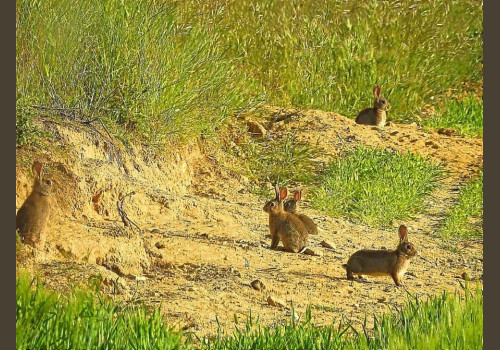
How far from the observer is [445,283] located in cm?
716

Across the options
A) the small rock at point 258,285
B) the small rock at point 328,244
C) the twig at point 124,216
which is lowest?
the small rock at point 258,285

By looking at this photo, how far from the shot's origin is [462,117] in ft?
36.9

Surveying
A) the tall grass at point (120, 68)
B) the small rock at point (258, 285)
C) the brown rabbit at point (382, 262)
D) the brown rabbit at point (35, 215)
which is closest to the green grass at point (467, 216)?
the brown rabbit at point (382, 262)

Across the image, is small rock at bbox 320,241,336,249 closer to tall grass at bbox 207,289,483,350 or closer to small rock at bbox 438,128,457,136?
tall grass at bbox 207,289,483,350

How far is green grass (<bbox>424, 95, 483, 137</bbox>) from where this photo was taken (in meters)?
10.9

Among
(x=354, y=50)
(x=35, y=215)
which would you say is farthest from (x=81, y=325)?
(x=354, y=50)

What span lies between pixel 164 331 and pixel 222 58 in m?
4.15

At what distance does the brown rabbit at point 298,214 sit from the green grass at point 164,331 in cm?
180

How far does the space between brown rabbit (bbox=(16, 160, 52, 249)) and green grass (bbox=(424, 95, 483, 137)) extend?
5.27m

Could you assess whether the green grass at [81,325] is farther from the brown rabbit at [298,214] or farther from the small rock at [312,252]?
the brown rabbit at [298,214]

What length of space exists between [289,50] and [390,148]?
1322 mm

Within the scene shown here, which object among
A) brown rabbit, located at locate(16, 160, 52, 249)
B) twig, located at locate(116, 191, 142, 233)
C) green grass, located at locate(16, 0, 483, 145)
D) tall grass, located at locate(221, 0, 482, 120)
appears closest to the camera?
brown rabbit, located at locate(16, 160, 52, 249)

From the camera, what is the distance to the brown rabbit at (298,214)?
755cm

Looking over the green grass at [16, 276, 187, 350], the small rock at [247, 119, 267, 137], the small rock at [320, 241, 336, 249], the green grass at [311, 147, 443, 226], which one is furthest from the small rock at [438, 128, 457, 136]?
the green grass at [16, 276, 187, 350]
